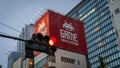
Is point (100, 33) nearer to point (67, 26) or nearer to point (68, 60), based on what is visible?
point (67, 26)

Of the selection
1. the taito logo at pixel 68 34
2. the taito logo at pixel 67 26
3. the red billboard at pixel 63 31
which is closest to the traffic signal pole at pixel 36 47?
the red billboard at pixel 63 31

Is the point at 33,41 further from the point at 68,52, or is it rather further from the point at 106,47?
the point at 106,47

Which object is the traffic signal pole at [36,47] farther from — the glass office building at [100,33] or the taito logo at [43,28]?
the glass office building at [100,33]

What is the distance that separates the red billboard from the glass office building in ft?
189

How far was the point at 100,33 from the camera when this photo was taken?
150750 millimetres

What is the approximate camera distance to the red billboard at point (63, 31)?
6738 cm

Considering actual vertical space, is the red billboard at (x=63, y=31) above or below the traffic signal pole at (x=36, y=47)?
above

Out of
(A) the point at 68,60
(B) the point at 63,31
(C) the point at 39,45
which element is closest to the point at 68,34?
(B) the point at 63,31

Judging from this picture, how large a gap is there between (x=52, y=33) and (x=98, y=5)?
10063 cm

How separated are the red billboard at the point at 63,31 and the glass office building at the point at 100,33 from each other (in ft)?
189

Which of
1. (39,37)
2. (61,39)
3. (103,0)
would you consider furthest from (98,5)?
(39,37)

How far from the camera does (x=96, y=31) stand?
6117 inches

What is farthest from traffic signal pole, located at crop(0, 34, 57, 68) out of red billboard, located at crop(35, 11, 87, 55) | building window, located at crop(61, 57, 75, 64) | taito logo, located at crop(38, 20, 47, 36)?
taito logo, located at crop(38, 20, 47, 36)

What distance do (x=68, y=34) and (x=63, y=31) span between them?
2079 millimetres
